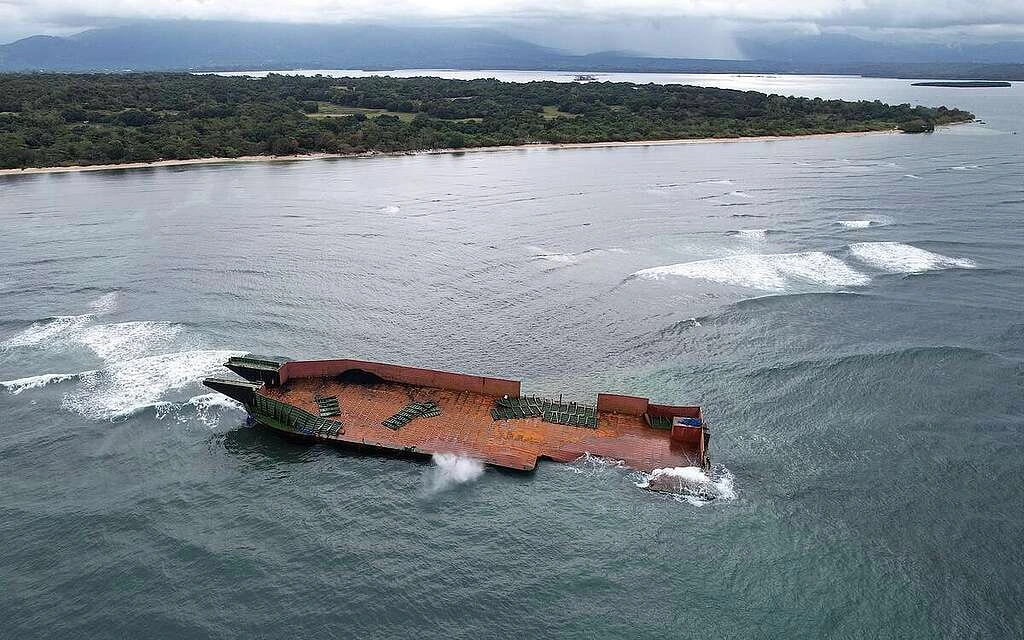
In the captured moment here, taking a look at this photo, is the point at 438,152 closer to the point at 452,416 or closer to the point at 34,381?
the point at 34,381

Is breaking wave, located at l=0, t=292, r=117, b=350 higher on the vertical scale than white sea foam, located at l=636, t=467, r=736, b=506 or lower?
higher

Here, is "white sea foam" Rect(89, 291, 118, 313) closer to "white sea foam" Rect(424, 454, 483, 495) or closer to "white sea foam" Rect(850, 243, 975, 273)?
"white sea foam" Rect(424, 454, 483, 495)

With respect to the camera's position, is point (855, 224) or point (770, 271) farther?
point (855, 224)

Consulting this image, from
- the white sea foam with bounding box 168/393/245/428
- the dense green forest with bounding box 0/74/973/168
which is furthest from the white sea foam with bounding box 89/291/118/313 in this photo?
the dense green forest with bounding box 0/74/973/168

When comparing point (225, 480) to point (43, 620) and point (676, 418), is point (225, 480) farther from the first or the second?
point (676, 418)

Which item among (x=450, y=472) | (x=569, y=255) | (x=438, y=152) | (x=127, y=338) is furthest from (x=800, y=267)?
(x=438, y=152)

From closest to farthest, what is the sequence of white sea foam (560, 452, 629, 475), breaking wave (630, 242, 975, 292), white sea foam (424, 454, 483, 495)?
white sea foam (424, 454, 483, 495)
white sea foam (560, 452, 629, 475)
breaking wave (630, 242, 975, 292)

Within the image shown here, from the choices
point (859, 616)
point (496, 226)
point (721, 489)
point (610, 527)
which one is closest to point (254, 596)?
point (610, 527)

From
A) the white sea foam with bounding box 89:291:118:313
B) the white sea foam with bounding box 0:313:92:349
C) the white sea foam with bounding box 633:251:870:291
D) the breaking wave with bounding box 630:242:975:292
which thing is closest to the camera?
the white sea foam with bounding box 0:313:92:349
